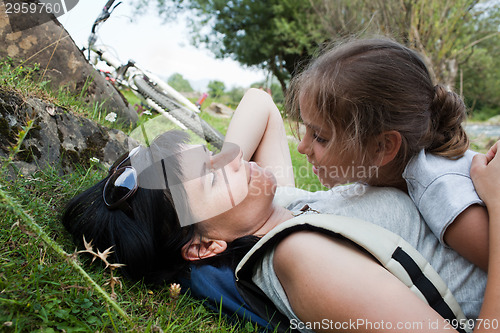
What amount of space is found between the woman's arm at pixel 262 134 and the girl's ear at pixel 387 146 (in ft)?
3.45

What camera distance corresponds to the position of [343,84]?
1562mm

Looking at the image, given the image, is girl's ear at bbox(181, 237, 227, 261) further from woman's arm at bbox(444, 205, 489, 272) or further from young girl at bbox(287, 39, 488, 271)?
woman's arm at bbox(444, 205, 489, 272)

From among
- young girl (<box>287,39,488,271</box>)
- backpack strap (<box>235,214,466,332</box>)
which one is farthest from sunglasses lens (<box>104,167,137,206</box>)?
young girl (<box>287,39,488,271</box>)

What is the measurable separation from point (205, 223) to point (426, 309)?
1.00 metres

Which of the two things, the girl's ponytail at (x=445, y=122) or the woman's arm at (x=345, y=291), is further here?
the girl's ponytail at (x=445, y=122)

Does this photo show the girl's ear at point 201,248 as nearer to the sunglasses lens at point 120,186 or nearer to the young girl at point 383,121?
the sunglasses lens at point 120,186

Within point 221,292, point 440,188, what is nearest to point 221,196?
point 221,292

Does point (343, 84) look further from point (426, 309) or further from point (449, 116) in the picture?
point (426, 309)

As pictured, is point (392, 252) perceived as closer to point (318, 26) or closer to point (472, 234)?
point (472, 234)

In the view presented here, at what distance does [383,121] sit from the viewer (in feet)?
5.11

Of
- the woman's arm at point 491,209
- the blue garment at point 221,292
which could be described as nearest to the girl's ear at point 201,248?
the blue garment at point 221,292

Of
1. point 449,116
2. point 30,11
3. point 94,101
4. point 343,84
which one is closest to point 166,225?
point 343,84

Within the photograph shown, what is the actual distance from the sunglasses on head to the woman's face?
23cm

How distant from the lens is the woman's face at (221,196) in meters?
1.75
